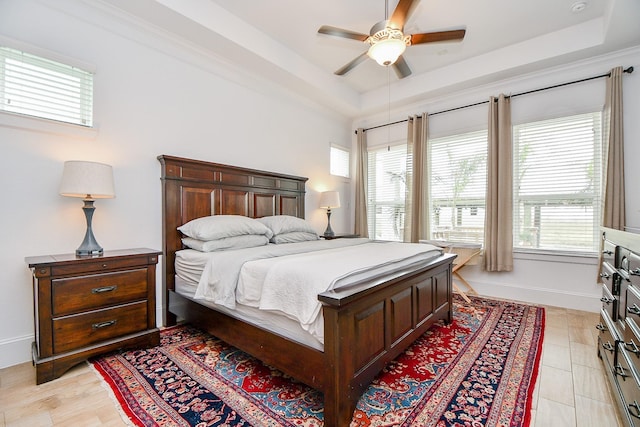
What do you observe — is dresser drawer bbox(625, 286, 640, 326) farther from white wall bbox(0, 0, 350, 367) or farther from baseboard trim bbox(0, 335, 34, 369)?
baseboard trim bbox(0, 335, 34, 369)

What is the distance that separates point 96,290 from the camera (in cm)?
203

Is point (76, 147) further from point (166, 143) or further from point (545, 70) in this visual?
point (545, 70)

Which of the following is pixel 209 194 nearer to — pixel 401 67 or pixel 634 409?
pixel 401 67

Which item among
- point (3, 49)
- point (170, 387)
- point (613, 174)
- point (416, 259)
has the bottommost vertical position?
point (170, 387)

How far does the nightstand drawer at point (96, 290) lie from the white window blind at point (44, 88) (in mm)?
1321

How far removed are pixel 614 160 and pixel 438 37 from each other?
2.47 metres

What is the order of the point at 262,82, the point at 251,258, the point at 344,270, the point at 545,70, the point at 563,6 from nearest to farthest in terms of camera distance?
the point at 344,270 < the point at 251,258 < the point at 563,6 < the point at 545,70 < the point at 262,82

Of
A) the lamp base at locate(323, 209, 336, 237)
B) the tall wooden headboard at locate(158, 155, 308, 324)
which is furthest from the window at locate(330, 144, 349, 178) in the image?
the tall wooden headboard at locate(158, 155, 308, 324)

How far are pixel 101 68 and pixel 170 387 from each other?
2645 millimetres

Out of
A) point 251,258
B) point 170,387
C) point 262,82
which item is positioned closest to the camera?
point 170,387

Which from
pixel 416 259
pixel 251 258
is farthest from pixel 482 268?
pixel 251 258

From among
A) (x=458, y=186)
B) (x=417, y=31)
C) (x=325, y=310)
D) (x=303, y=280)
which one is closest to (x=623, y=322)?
(x=325, y=310)

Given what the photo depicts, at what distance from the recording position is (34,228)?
2174 mm

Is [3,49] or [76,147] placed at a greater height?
[3,49]
